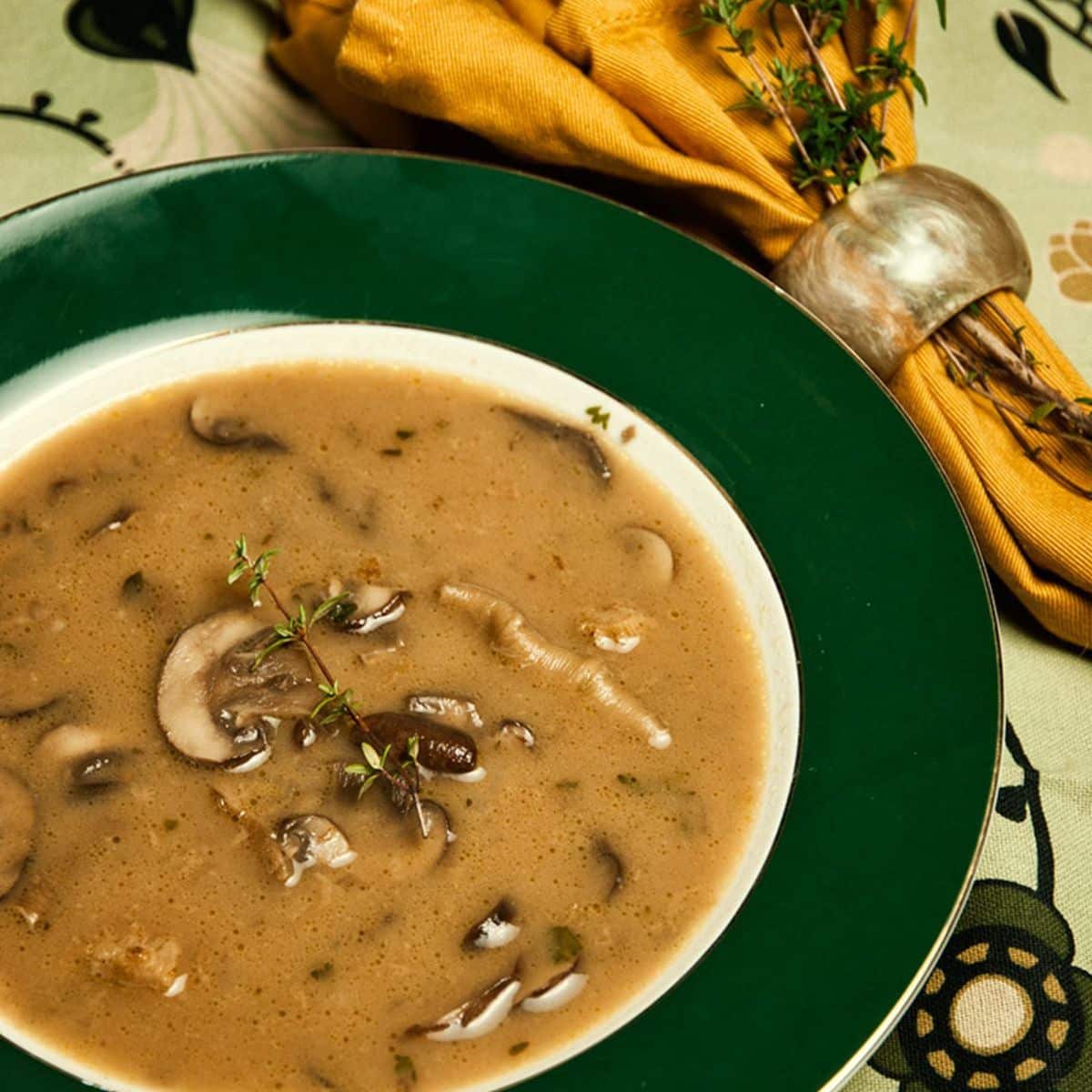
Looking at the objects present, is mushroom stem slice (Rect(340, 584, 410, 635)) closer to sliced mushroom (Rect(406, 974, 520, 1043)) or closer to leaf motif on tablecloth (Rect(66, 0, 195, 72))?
sliced mushroom (Rect(406, 974, 520, 1043))

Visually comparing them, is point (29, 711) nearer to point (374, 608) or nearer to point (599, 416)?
point (374, 608)

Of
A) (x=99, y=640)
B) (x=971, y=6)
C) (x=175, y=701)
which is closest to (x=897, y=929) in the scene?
(x=175, y=701)

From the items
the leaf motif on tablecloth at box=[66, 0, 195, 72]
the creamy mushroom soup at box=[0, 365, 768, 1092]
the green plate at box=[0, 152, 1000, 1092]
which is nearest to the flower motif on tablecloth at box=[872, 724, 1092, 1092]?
the green plate at box=[0, 152, 1000, 1092]

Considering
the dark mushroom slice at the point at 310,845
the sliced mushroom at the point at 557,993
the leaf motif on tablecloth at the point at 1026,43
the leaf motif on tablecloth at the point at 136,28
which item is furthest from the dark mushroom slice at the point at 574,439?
the leaf motif on tablecloth at the point at 1026,43

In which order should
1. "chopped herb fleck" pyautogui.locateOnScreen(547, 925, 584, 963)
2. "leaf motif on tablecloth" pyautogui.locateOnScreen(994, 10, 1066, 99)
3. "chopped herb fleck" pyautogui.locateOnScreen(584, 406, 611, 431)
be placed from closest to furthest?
"chopped herb fleck" pyautogui.locateOnScreen(547, 925, 584, 963), "chopped herb fleck" pyautogui.locateOnScreen(584, 406, 611, 431), "leaf motif on tablecloth" pyautogui.locateOnScreen(994, 10, 1066, 99)

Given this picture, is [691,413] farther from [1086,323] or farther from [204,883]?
[204,883]

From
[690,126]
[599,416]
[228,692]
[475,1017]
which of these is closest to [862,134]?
[690,126]
